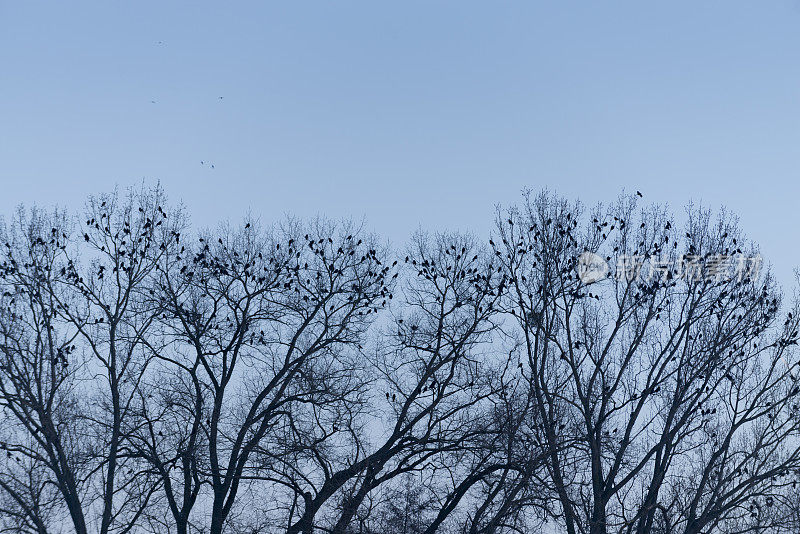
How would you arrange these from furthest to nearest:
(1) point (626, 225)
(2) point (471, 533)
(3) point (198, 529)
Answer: (1) point (626, 225) → (3) point (198, 529) → (2) point (471, 533)

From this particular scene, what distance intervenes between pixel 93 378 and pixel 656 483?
13.0 m

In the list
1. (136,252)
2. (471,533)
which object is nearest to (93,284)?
(136,252)

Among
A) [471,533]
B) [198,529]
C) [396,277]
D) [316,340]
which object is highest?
[396,277]

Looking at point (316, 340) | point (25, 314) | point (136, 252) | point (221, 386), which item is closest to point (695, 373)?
point (316, 340)

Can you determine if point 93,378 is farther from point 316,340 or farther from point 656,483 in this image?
point 656,483

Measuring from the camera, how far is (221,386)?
22.9 meters

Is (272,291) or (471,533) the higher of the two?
(272,291)

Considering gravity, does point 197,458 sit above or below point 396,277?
below

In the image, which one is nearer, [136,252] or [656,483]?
[656,483]

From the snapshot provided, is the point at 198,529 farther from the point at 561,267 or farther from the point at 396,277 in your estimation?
the point at 561,267

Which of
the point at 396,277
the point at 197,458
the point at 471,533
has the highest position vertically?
the point at 396,277

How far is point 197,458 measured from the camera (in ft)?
70.6

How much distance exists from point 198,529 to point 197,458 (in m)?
1.54

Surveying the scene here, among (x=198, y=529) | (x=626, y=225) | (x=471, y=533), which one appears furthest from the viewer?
(x=626, y=225)
